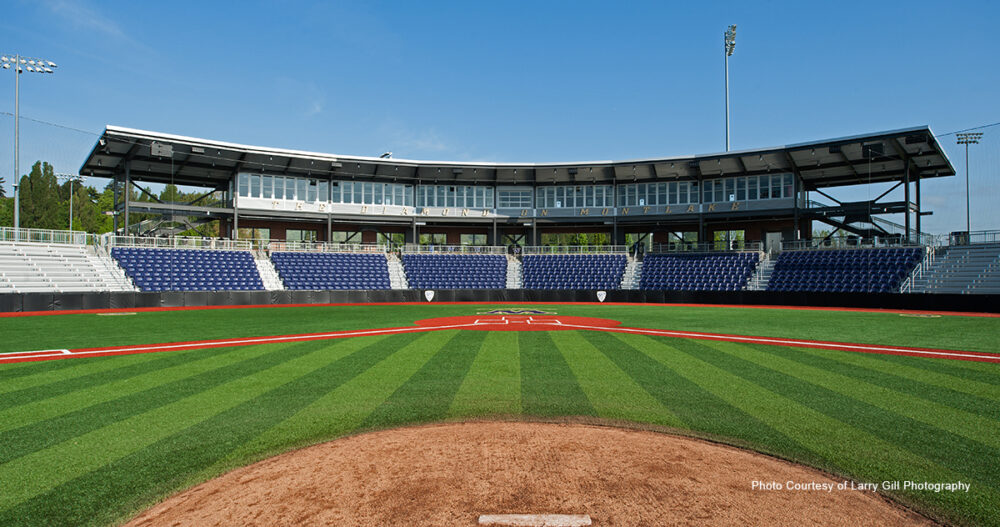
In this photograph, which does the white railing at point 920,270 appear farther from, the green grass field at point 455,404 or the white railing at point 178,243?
the white railing at point 178,243

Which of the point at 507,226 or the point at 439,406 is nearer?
the point at 439,406

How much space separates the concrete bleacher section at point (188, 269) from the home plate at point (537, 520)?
1279 inches

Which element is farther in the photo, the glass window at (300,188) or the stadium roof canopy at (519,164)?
the glass window at (300,188)

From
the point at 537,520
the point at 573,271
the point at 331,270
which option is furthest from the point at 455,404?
the point at 573,271

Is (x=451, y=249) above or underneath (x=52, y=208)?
underneath

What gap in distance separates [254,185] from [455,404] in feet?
126

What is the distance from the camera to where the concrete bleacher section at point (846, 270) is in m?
28.4

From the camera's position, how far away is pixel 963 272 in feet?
87.4

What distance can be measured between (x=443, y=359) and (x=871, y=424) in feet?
25.0

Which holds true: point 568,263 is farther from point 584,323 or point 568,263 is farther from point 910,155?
point 910,155

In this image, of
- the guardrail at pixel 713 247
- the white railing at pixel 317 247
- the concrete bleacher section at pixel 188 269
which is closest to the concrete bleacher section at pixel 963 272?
the guardrail at pixel 713 247

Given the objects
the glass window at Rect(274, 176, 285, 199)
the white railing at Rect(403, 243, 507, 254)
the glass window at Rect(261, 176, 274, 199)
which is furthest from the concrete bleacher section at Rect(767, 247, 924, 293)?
the glass window at Rect(261, 176, 274, 199)

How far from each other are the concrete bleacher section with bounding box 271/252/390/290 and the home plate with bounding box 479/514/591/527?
33.1 metres

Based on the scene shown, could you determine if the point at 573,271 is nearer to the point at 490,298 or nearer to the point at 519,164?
the point at 490,298
